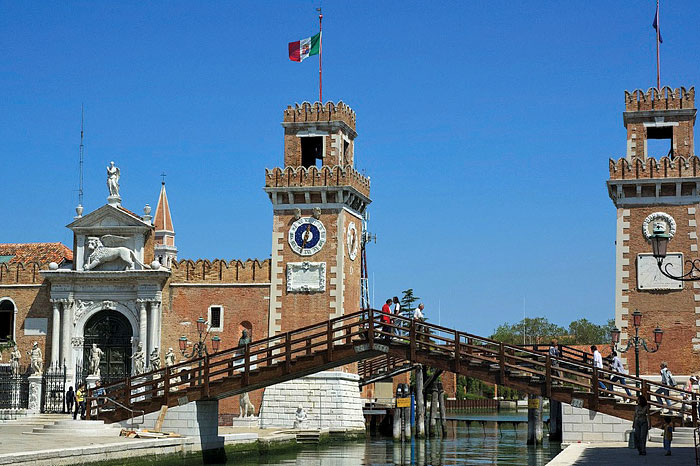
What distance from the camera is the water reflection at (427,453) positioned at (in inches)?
1291

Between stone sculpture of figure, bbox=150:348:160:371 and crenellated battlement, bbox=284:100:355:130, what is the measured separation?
9776mm

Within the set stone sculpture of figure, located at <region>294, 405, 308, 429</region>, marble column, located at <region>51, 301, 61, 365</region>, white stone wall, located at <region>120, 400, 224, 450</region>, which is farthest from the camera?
marble column, located at <region>51, 301, 61, 365</region>

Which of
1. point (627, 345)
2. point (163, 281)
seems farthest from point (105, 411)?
point (627, 345)

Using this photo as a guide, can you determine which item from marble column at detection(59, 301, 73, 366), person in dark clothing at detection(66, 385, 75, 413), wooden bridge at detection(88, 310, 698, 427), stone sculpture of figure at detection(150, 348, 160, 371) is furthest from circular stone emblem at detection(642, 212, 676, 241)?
marble column at detection(59, 301, 73, 366)

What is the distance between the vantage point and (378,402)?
158ft

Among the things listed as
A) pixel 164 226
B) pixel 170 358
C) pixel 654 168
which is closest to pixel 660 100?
pixel 654 168

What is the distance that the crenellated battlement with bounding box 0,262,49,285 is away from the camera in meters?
45.3

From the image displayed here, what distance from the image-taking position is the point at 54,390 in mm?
39719

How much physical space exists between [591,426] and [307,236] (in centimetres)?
1685

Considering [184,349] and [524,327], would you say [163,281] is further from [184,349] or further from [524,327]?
[524,327]

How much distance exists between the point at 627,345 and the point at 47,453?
21.6 metres

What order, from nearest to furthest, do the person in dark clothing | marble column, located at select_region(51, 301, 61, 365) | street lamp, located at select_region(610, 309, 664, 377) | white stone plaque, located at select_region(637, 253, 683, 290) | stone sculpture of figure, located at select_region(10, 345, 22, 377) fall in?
1. street lamp, located at select_region(610, 309, 664, 377)
2. the person in dark clothing
3. white stone plaque, located at select_region(637, 253, 683, 290)
4. stone sculpture of figure, located at select_region(10, 345, 22, 377)
5. marble column, located at select_region(51, 301, 61, 365)

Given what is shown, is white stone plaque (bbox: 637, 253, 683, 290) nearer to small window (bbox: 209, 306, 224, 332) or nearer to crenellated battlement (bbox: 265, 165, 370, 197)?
crenellated battlement (bbox: 265, 165, 370, 197)

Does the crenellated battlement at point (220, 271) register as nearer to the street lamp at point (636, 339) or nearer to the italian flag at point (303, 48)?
the italian flag at point (303, 48)
